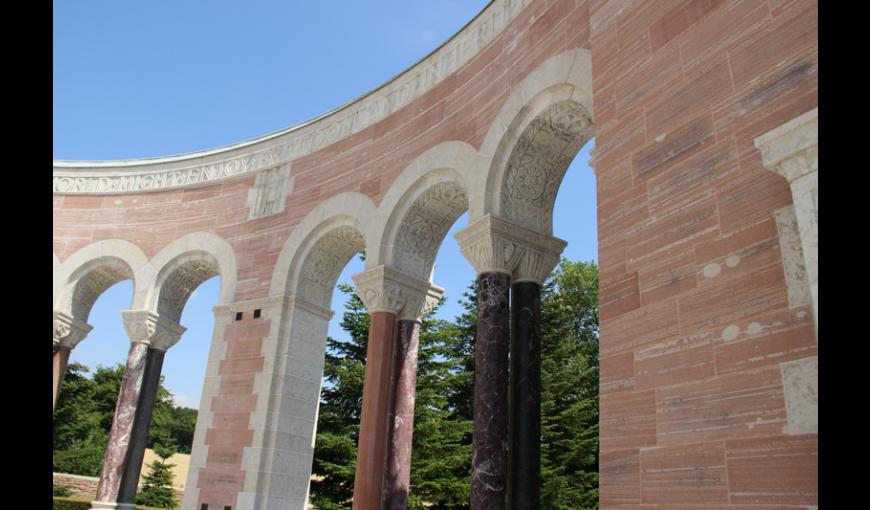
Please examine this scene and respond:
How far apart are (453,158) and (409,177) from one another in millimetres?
941

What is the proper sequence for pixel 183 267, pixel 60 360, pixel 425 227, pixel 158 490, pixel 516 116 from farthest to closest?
pixel 158 490 → pixel 60 360 → pixel 183 267 → pixel 425 227 → pixel 516 116

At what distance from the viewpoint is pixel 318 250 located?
10664mm

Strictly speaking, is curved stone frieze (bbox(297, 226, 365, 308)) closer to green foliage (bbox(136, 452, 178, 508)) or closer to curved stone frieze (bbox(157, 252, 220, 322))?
curved stone frieze (bbox(157, 252, 220, 322))

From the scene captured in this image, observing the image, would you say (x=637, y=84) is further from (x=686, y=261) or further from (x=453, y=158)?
(x=453, y=158)

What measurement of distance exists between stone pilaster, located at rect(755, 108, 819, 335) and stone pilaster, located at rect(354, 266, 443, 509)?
6.22 meters

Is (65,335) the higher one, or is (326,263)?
(326,263)

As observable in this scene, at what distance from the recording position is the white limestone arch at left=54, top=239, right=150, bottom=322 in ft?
42.5

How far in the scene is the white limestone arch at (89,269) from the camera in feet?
42.5

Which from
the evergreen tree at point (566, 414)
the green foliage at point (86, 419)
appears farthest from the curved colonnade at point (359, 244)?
the green foliage at point (86, 419)

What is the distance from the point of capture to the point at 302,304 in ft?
34.4

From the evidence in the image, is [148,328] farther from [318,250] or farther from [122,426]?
[318,250]

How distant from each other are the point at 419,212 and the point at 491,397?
3356 mm

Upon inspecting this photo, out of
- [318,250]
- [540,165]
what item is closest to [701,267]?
[540,165]

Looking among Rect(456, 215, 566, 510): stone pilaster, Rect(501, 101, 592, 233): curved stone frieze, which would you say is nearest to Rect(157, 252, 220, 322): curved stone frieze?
Rect(456, 215, 566, 510): stone pilaster
